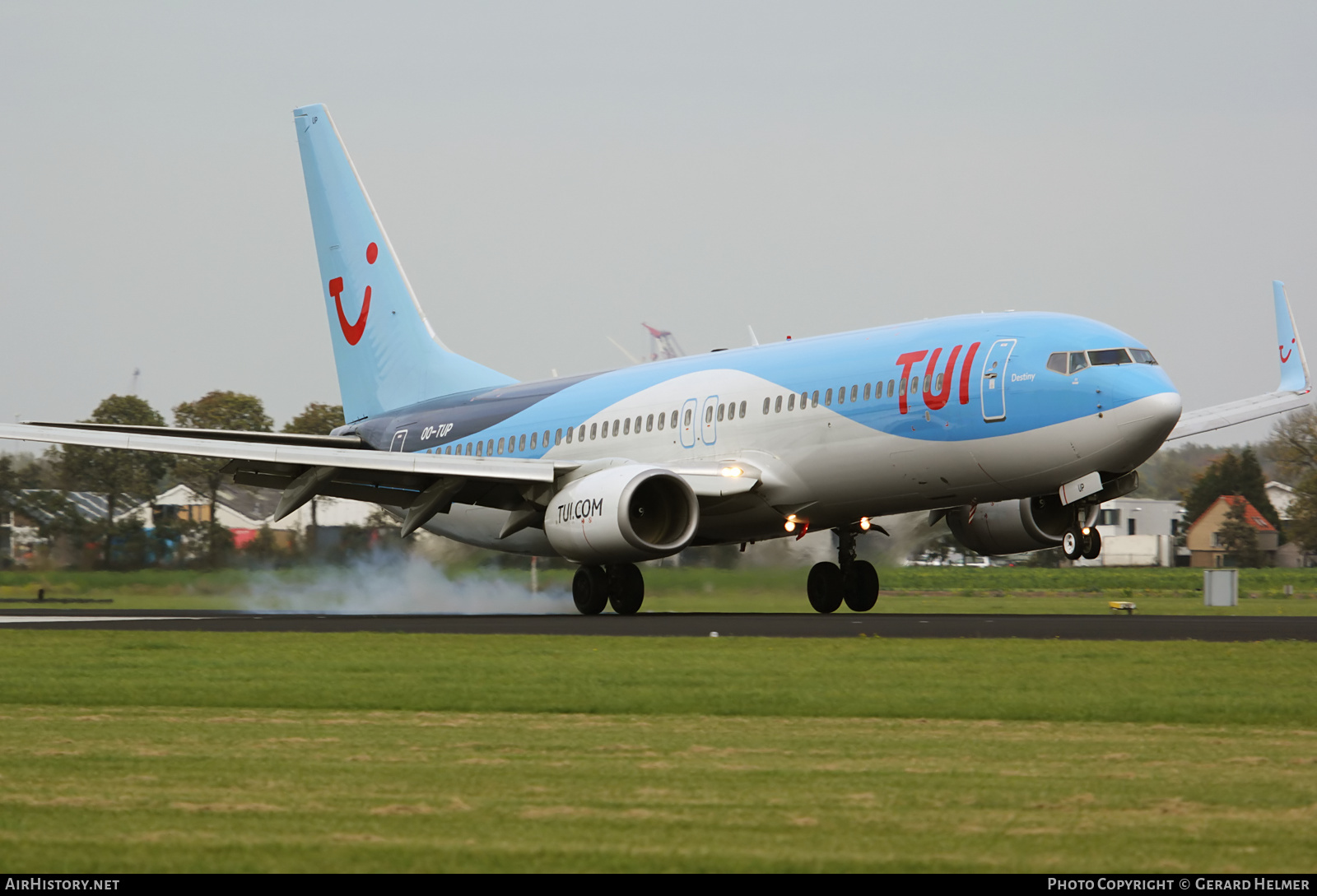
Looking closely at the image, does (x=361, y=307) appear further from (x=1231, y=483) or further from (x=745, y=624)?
(x=1231, y=483)

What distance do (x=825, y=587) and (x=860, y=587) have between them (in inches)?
24.8

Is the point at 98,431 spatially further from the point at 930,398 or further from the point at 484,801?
the point at 484,801

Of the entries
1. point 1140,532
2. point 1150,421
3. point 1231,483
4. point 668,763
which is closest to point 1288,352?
point 1150,421

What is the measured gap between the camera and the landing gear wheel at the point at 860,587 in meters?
30.1

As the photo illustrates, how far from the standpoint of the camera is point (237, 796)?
8.59 m

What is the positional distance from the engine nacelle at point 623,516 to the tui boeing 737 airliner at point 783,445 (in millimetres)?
40

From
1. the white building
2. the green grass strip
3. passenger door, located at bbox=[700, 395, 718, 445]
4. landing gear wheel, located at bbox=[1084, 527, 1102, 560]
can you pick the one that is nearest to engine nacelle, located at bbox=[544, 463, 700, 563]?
passenger door, located at bbox=[700, 395, 718, 445]

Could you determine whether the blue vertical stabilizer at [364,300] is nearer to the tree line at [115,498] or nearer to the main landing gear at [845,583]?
the tree line at [115,498]

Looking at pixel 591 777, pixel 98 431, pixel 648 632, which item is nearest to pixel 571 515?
pixel 648 632

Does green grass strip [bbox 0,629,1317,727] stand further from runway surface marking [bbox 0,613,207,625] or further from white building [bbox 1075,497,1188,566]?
white building [bbox 1075,497,1188,566]

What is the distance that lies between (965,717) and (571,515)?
14.9 meters

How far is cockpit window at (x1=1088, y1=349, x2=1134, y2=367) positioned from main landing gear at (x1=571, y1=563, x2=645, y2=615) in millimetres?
9117

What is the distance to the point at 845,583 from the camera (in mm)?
30062

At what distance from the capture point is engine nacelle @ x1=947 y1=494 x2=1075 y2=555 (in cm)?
2850
